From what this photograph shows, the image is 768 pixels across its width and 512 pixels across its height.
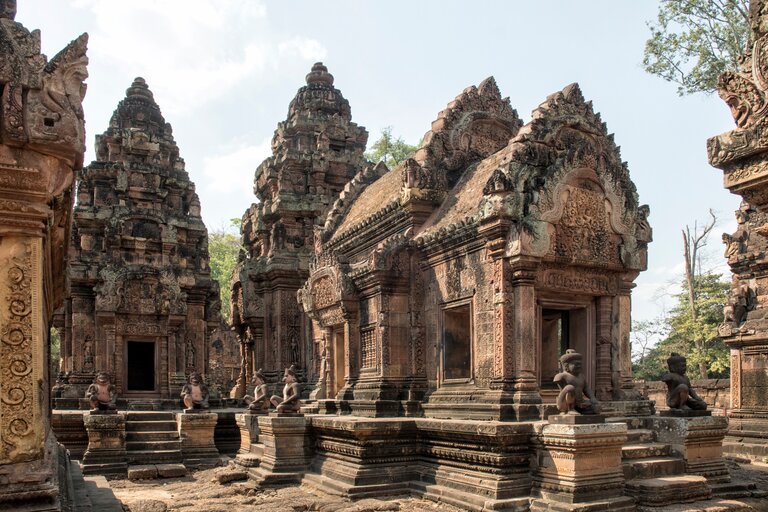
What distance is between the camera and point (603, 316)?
977cm

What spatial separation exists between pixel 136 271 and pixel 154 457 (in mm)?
5827

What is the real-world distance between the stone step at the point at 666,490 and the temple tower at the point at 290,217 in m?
9.36

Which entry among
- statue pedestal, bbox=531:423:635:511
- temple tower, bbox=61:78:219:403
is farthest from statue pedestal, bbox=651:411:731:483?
temple tower, bbox=61:78:219:403

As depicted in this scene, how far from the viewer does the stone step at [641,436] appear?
895 centimetres

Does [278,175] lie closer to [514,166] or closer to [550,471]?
[514,166]

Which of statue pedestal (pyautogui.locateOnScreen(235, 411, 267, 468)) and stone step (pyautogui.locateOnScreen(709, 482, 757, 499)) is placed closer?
stone step (pyautogui.locateOnScreen(709, 482, 757, 499))

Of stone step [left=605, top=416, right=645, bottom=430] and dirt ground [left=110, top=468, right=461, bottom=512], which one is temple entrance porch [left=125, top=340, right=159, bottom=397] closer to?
dirt ground [left=110, top=468, right=461, bottom=512]

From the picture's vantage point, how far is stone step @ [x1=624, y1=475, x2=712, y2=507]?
7.77m

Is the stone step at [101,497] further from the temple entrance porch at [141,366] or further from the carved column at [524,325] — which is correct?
the temple entrance porch at [141,366]

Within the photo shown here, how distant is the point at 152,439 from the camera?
1459 centimetres

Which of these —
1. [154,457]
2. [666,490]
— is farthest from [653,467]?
[154,457]

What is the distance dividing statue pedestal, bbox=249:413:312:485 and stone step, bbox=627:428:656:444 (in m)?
4.81

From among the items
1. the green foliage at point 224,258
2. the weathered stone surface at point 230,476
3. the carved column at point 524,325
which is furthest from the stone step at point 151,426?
the green foliage at point 224,258

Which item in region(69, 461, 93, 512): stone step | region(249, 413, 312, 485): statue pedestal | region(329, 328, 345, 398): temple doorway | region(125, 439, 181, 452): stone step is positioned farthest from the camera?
region(125, 439, 181, 452): stone step
